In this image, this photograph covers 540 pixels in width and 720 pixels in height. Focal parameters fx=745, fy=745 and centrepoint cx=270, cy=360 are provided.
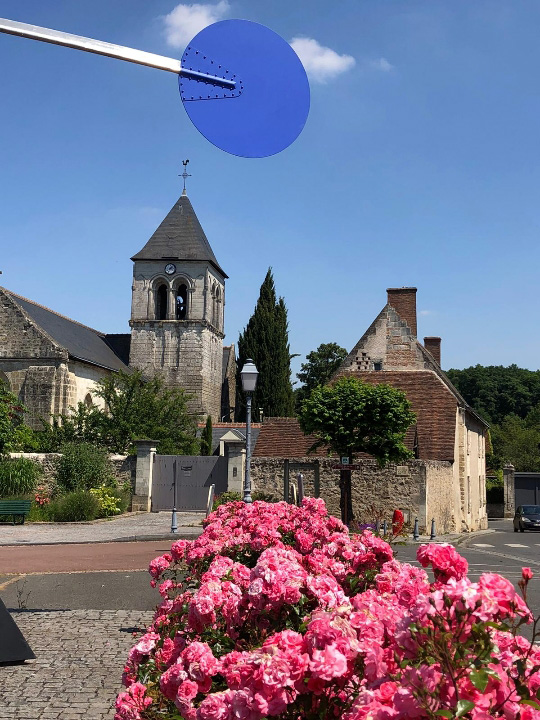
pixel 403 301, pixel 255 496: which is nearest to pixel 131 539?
pixel 255 496

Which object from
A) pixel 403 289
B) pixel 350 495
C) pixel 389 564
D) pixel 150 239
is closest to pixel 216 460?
pixel 350 495

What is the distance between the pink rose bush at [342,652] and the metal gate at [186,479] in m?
22.6

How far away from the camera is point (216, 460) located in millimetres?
26922

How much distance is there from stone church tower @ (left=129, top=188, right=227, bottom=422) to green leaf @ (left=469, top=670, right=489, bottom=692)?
4953 centimetres

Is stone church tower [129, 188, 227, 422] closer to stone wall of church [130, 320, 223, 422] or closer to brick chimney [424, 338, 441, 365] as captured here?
stone wall of church [130, 320, 223, 422]

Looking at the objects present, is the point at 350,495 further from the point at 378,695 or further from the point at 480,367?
the point at 480,367

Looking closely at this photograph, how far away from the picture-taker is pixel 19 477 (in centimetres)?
2373

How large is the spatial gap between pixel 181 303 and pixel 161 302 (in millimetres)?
1486

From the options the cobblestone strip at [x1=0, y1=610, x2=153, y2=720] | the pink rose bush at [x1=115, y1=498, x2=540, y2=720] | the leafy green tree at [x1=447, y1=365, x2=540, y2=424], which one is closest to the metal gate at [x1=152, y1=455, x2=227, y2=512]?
the cobblestone strip at [x1=0, y1=610, x2=153, y2=720]

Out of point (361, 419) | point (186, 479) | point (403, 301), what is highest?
point (403, 301)

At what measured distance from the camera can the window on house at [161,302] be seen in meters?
53.5

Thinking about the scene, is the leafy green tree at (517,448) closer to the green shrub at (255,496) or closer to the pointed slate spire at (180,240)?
the pointed slate spire at (180,240)

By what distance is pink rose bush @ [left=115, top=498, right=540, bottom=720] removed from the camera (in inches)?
74.9

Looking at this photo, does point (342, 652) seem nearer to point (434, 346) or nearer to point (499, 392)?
point (434, 346)
